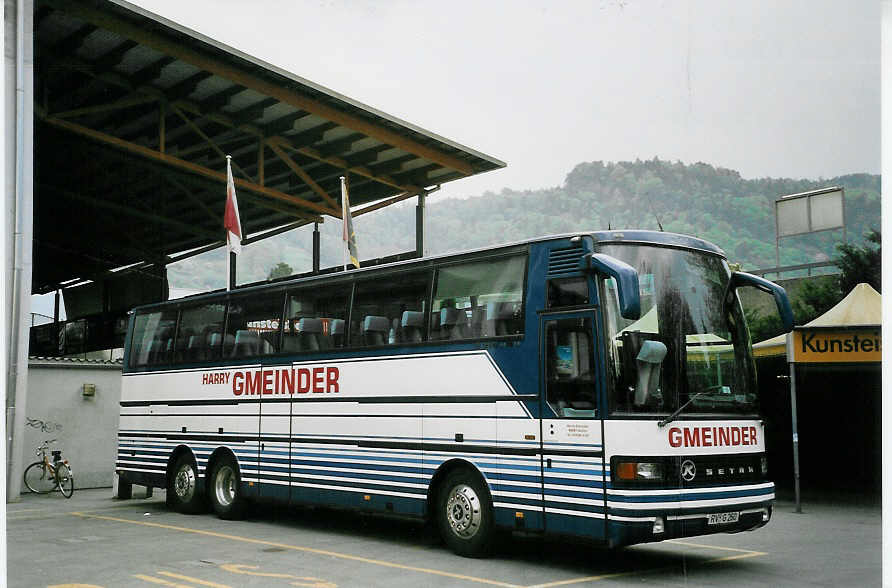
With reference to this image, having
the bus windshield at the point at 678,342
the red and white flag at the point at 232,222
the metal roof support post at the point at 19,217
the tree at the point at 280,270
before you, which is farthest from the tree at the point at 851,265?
the tree at the point at 280,270

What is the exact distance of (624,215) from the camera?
19.7 meters

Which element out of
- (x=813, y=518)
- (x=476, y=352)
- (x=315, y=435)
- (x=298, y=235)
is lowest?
(x=813, y=518)

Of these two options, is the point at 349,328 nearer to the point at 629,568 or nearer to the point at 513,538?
the point at 513,538

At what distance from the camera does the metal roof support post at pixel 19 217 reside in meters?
9.88

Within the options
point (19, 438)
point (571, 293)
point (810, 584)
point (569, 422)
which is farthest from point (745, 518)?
point (19, 438)

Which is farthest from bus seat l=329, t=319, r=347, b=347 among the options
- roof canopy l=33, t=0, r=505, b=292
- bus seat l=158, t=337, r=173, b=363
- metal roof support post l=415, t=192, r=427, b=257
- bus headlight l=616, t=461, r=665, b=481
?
metal roof support post l=415, t=192, r=427, b=257

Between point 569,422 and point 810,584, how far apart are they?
245 centimetres

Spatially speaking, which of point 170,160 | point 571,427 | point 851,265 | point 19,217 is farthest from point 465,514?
point 851,265

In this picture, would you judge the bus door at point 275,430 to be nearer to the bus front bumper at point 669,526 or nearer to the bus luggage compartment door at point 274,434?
the bus luggage compartment door at point 274,434

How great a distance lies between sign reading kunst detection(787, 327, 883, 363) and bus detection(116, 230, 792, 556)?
4.63 meters

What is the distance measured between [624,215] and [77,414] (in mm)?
11744

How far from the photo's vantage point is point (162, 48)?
50.4 feet

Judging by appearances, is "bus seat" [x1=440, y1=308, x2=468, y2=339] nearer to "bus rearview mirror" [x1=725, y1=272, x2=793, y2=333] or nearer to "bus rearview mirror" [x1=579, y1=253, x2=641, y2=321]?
"bus rearview mirror" [x1=579, y1=253, x2=641, y2=321]

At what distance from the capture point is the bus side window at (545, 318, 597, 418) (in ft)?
28.4
